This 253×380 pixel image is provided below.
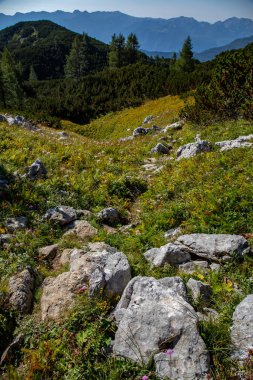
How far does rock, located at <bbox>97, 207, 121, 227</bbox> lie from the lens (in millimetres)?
8719

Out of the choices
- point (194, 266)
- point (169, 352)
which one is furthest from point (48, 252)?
Answer: point (169, 352)

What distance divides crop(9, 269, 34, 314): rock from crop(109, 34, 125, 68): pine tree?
3621 inches

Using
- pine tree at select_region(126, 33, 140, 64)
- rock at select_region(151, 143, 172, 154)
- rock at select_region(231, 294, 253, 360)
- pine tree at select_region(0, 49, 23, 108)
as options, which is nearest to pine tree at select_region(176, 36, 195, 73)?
pine tree at select_region(0, 49, 23, 108)

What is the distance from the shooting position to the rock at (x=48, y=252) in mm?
6848

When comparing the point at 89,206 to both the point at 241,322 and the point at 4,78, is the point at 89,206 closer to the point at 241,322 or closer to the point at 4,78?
the point at 241,322

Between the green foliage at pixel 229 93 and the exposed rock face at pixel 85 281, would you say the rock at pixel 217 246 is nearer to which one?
the exposed rock face at pixel 85 281

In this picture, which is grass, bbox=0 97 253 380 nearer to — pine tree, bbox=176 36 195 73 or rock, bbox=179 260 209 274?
rock, bbox=179 260 209 274

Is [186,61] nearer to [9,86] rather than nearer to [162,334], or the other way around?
[9,86]

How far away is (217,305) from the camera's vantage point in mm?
4926

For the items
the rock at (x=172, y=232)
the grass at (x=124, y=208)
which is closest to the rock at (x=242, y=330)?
the grass at (x=124, y=208)

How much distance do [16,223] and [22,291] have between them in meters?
2.68

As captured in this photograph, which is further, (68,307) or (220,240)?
(220,240)

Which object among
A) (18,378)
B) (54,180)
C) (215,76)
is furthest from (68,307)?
(215,76)

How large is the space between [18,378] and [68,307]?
131 centimetres
